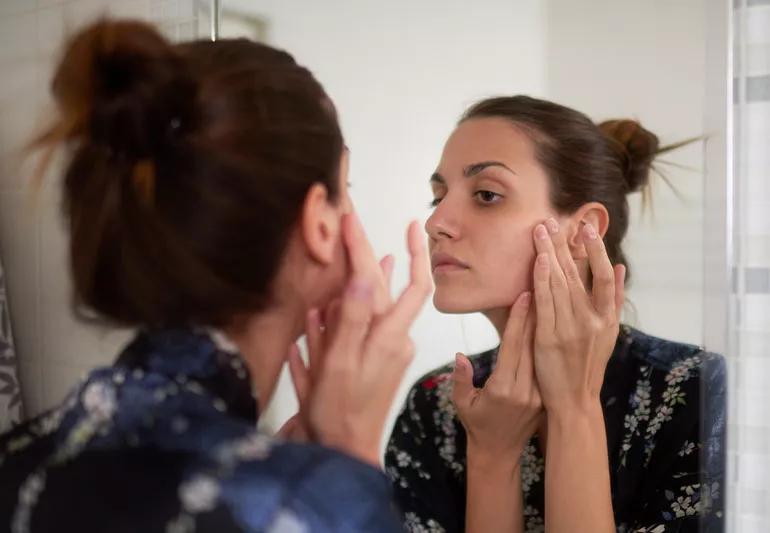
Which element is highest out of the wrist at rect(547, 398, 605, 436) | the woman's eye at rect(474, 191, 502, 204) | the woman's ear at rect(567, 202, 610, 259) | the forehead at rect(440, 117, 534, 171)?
the forehead at rect(440, 117, 534, 171)

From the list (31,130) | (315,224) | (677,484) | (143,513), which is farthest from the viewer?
(31,130)

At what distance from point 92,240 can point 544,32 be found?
49cm

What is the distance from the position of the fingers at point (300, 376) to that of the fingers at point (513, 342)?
0.66ft

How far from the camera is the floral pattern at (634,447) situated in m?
0.60

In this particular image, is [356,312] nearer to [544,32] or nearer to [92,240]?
[92,240]

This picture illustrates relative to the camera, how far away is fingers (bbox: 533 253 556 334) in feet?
2.18

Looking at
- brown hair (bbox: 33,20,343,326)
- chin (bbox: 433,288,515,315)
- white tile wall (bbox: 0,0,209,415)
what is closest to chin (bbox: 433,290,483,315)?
chin (bbox: 433,288,515,315)

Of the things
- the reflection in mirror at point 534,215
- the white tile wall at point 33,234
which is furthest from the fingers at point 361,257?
the white tile wall at point 33,234

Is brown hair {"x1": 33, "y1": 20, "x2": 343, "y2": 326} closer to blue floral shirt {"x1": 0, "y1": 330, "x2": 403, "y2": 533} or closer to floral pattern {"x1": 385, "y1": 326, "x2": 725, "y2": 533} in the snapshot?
blue floral shirt {"x1": 0, "y1": 330, "x2": 403, "y2": 533}

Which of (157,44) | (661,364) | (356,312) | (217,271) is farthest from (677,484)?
(157,44)

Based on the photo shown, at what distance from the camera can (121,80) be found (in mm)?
430

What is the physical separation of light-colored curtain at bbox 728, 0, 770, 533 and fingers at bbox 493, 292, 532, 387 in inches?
7.6

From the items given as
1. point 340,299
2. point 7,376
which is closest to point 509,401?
point 340,299

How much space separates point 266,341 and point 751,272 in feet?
1.29
